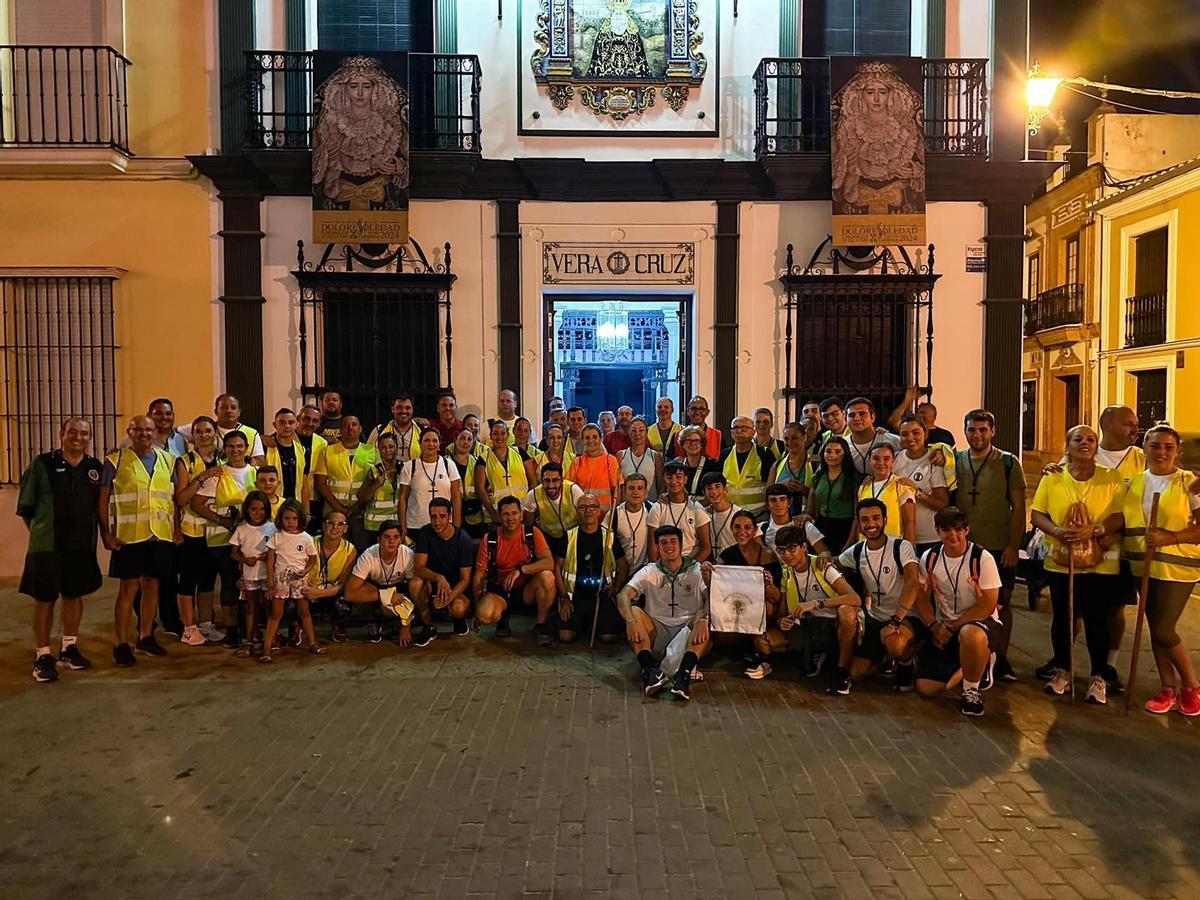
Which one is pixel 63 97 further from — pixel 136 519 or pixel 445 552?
pixel 445 552

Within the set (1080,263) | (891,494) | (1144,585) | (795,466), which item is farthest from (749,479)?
(1080,263)

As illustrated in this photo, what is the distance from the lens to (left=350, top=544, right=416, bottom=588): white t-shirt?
21.3 ft

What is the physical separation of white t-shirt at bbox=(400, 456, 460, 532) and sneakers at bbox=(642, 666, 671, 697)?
8.21ft

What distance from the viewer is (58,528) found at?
568 cm

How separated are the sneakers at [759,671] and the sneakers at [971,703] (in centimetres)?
126

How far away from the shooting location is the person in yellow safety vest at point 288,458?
709 cm

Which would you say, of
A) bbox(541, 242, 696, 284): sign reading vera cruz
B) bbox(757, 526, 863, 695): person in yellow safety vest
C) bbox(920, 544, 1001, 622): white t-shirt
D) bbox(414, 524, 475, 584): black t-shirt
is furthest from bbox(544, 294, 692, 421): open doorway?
bbox(920, 544, 1001, 622): white t-shirt

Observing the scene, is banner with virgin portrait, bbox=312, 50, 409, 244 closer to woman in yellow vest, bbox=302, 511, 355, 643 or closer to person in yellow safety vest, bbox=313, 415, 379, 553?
person in yellow safety vest, bbox=313, 415, 379, 553

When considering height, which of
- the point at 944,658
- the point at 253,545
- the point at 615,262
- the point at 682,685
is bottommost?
the point at 682,685

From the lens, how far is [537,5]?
9.63 meters

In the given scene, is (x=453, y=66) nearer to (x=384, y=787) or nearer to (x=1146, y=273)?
(x=384, y=787)

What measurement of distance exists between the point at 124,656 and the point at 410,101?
6.80 metres

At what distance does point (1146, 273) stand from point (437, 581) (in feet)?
70.8

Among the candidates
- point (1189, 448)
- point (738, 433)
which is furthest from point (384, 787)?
point (1189, 448)
